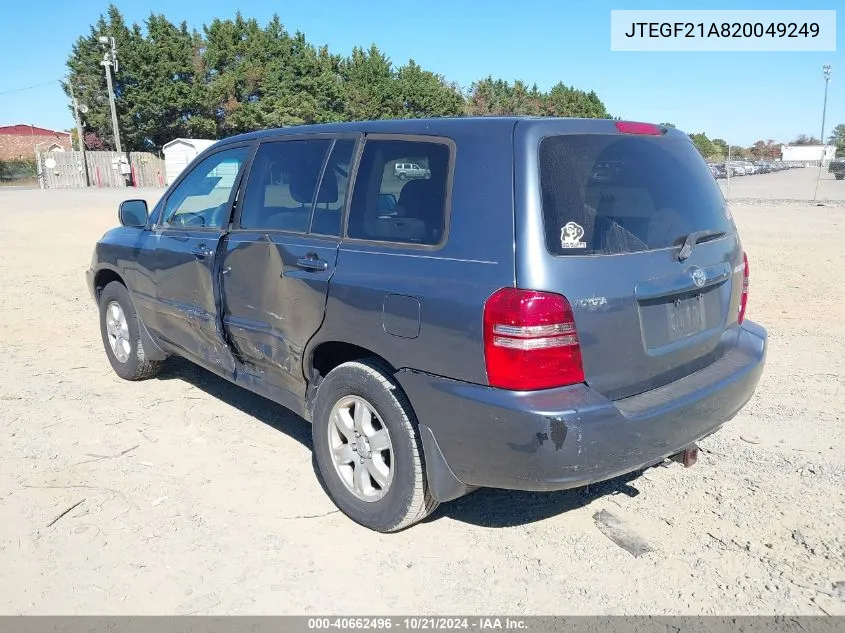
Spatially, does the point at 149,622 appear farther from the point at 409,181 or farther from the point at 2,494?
the point at 409,181

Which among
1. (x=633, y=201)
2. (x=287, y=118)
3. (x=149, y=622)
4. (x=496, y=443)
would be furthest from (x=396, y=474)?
(x=287, y=118)

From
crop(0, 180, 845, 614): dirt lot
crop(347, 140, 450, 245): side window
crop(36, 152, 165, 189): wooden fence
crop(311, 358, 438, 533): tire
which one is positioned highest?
crop(36, 152, 165, 189): wooden fence

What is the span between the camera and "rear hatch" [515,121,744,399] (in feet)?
8.41

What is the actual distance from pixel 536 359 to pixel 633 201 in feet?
2.81

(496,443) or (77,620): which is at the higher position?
(496,443)

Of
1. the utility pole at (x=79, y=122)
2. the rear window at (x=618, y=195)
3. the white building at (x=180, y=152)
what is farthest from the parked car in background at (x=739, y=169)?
the rear window at (x=618, y=195)

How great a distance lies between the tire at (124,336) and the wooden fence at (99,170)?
42305mm

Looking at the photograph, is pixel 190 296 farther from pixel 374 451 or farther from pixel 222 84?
pixel 222 84

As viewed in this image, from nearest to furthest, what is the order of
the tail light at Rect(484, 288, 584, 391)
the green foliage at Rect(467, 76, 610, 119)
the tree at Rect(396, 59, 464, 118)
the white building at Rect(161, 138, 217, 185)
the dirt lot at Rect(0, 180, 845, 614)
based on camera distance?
the tail light at Rect(484, 288, 584, 391) < the dirt lot at Rect(0, 180, 845, 614) < the white building at Rect(161, 138, 217, 185) < the tree at Rect(396, 59, 464, 118) < the green foliage at Rect(467, 76, 610, 119)

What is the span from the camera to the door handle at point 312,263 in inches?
127

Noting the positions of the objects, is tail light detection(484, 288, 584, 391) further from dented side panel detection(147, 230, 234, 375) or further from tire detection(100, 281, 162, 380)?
tire detection(100, 281, 162, 380)

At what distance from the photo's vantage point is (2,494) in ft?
11.8

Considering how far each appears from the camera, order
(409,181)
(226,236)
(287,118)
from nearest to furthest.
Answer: (409,181) < (226,236) < (287,118)

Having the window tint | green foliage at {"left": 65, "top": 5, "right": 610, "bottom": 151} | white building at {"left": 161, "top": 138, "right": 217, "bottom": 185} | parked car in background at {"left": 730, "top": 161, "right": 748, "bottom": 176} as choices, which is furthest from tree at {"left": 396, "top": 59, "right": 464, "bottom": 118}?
the window tint
